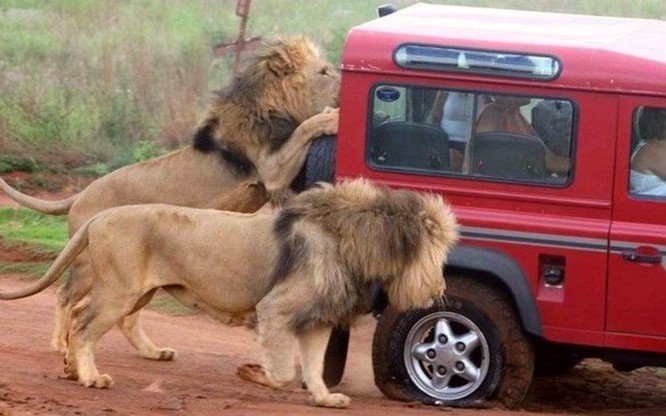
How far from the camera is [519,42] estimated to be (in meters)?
7.92

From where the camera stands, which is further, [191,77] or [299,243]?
[191,77]

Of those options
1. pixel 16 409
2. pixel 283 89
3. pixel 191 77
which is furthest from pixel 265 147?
pixel 191 77

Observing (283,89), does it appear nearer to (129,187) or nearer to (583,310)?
(129,187)

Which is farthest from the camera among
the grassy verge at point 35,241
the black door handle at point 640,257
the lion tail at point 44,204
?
the grassy verge at point 35,241

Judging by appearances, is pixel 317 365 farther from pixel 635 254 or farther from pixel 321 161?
pixel 635 254

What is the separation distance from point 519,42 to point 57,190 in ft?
26.2

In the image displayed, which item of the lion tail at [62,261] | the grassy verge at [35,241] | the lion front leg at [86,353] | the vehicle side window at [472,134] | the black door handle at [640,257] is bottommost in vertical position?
the grassy verge at [35,241]

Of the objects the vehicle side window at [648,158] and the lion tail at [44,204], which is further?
the lion tail at [44,204]

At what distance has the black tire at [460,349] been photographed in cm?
803

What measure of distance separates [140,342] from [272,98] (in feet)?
5.36

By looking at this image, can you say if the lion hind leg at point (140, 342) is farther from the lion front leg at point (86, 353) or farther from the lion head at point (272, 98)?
the lion head at point (272, 98)

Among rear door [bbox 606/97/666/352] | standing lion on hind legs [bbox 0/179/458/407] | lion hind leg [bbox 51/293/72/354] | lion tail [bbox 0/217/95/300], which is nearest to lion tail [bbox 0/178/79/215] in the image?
lion hind leg [bbox 51/293/72/354]

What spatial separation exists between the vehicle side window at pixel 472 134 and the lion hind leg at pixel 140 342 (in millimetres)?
1917

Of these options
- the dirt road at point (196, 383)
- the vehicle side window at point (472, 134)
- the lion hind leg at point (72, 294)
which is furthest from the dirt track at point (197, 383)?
the vehicle side window at point (472, 134)
